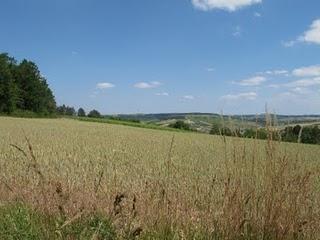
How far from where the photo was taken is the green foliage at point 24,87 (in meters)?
90.3

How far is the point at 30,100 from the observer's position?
102125 mm

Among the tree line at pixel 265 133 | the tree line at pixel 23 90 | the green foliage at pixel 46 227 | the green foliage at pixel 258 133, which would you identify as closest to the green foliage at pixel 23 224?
the green foliage at pixel 46 227

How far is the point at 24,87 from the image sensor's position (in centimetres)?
10350

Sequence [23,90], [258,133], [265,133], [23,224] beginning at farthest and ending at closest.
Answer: [23,90]
[23,224]
[258,133]
[265,133]

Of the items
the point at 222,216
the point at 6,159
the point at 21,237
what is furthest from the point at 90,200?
the point at 6,159

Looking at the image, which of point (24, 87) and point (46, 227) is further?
point (24, 87)

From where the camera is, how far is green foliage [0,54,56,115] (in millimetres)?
90312

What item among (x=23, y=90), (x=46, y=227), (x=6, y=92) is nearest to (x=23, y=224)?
(x=46, y=227)

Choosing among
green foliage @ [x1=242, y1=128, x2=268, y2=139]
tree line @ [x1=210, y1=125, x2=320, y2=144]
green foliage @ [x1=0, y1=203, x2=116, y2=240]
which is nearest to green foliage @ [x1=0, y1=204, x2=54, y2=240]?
green foliage @ [x1=0, y1=203, x2=116, y2=240]

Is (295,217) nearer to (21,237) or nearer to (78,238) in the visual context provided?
(78,238)

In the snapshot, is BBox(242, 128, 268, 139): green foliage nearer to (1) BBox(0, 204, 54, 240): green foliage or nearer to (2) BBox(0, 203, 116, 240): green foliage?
(2) BBox(0, 203, 116, 240): green foliage

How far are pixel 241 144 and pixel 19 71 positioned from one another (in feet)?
342

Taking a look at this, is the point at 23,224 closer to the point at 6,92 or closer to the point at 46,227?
the point at 46,227

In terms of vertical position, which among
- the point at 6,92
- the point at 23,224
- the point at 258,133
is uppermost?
the point at 6,92
